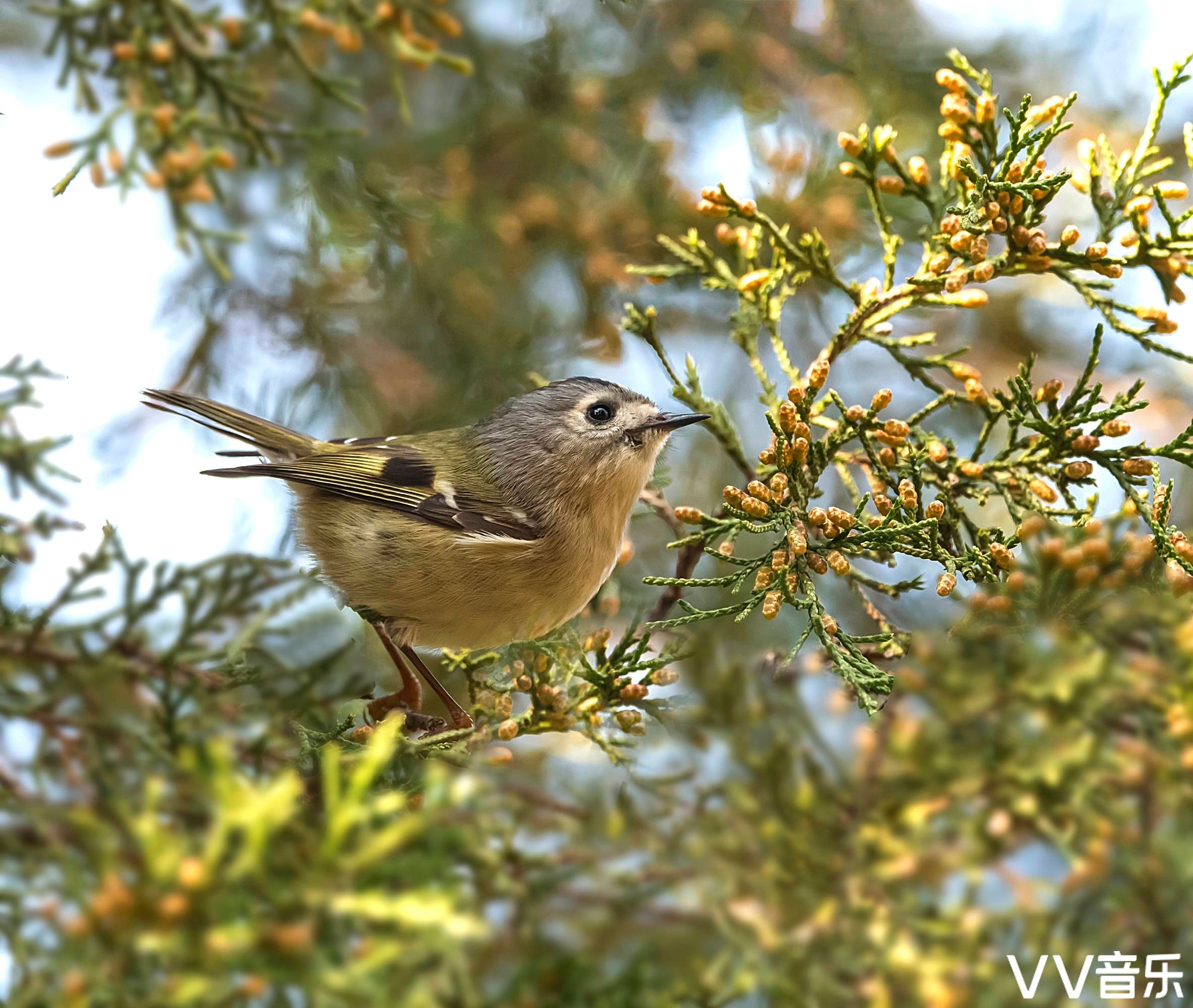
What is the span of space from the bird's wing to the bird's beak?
14.9 inches

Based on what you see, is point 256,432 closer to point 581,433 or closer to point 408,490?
point 408,490

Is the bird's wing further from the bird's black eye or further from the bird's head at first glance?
the bird's black eye

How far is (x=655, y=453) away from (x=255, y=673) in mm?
1378

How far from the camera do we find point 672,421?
2572 millimetres

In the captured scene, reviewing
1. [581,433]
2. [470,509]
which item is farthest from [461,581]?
[581,433]

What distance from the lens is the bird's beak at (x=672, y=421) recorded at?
243 centimetres

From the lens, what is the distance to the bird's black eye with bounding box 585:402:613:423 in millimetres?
2838

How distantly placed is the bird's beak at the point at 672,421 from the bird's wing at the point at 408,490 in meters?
0.38

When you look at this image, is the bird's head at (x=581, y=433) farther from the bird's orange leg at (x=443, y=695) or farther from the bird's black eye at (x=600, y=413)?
the bird's orange leg at (x=443, y=695)

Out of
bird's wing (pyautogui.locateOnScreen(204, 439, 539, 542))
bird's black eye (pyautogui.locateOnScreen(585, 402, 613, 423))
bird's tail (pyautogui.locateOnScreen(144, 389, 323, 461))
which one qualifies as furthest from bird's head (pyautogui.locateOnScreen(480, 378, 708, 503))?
bird's tail (pyautogui.locateOnScreen(144, 389, 323, 461))

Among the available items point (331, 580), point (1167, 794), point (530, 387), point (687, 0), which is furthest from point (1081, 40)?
point (1167, 794)

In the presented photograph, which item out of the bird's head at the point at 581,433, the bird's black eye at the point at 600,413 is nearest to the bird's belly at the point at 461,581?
the bird's head at the point at 581,433

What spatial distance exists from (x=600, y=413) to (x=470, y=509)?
427mm

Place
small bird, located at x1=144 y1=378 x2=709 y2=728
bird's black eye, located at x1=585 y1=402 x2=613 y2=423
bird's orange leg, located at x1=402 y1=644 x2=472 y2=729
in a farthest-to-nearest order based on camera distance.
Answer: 1. bird's black eye, located at x1=585 y1=402 x2=613 y2=423
2. small bird, located at x1=144 y1=378 x2=709 y2=728
3. bird's orange leg, located at x1=402 y1=644 x2=472 y2=729
